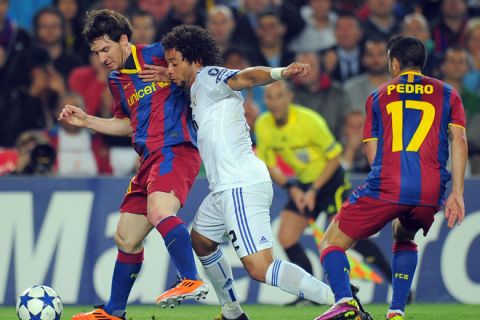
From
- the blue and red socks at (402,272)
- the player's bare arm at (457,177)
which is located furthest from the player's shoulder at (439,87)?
the blue and red socks at (402,272)

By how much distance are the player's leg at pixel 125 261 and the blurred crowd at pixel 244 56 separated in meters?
3.94

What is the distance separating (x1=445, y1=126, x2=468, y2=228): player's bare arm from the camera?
7488 millimetres

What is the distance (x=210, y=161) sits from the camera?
7836mm

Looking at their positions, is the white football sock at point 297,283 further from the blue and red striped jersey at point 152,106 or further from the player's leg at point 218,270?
the blue and red striped jersey at point 152,106

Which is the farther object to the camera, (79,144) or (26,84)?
(26,84)

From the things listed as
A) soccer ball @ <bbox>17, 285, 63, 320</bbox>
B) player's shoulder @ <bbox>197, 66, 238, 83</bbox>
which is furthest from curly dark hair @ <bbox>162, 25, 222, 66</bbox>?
soccer ball @ <bbox>17, 285, 63, 320</bbox>

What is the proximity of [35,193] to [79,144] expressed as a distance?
145cm

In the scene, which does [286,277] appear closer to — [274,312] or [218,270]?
[218,270]

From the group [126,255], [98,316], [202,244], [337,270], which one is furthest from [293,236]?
[337,270]

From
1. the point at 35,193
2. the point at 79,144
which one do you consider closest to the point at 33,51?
the point at 79,144

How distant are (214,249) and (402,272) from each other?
141 cm

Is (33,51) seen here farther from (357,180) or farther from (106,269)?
(357,180)

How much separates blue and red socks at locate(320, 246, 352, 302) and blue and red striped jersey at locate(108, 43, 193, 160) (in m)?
1.38

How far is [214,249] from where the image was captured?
27.2ft
